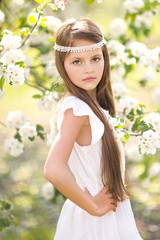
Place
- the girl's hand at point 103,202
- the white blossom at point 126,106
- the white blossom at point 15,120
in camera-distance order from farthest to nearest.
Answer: the white blossom at point 15,120 → the white blossom at point 126,106 → the girl's hand at point 103,202

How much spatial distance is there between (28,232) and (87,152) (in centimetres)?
245

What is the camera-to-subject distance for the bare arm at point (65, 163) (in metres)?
1.86

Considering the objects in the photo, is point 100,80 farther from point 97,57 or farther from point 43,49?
point 43,49

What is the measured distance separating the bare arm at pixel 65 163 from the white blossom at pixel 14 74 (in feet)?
1.26

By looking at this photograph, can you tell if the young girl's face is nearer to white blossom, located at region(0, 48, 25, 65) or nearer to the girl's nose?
the girl's nose

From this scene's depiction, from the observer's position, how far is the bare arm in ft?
6.09

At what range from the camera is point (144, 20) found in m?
3.88

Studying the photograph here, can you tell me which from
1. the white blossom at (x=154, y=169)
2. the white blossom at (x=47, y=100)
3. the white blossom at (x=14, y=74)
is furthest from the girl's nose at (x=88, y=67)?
the white blossom at (x=154, y=169)

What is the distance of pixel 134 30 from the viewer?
3.91m

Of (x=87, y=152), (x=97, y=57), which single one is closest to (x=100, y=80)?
(x=97, y=57)

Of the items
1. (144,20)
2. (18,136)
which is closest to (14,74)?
(18,136)

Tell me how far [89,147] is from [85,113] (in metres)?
0.17

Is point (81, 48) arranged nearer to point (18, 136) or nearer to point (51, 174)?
point (51, 174)

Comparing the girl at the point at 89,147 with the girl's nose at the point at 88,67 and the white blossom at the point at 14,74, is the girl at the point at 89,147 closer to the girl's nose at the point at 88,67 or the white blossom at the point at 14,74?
the girl's nose at the point at 88,67
